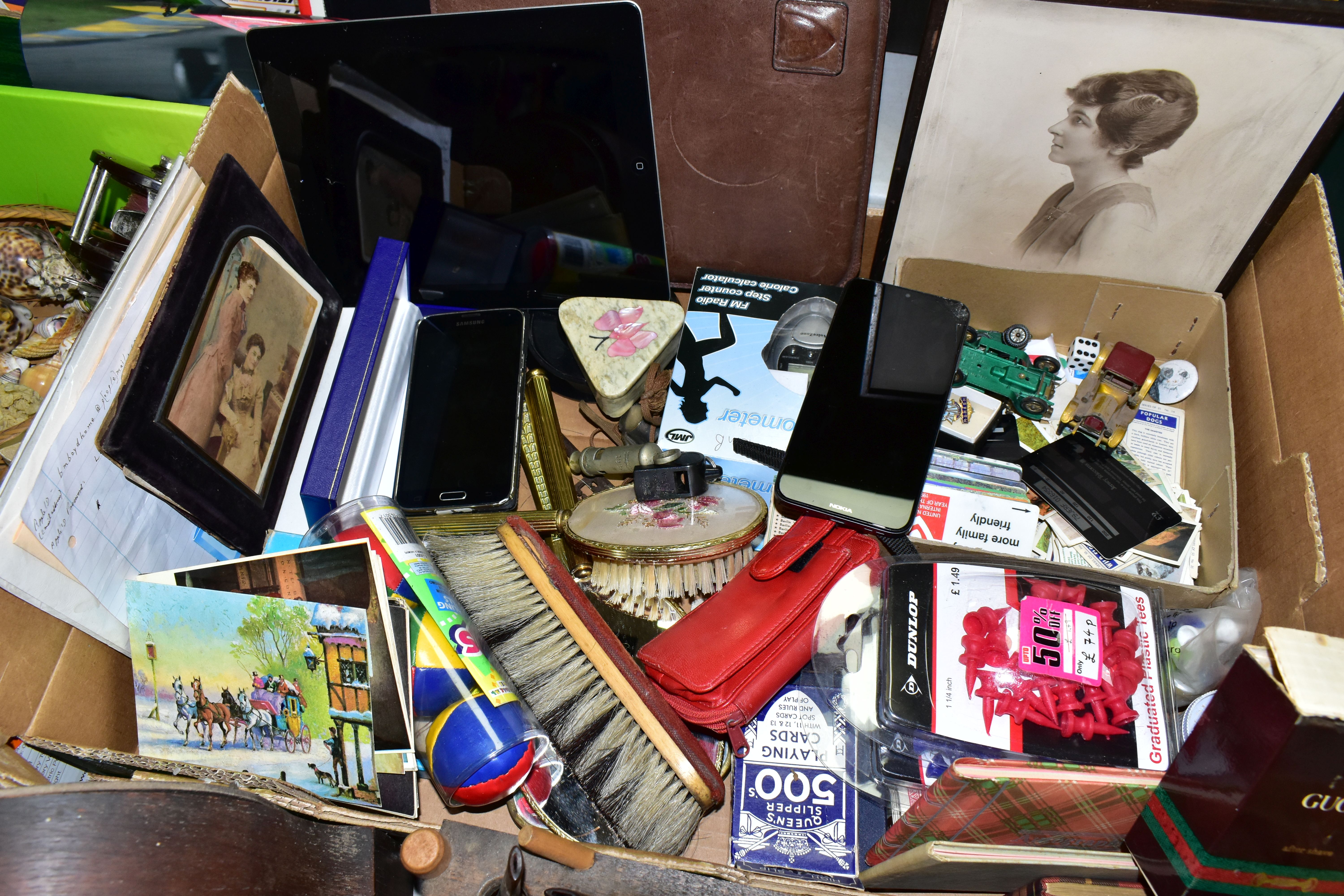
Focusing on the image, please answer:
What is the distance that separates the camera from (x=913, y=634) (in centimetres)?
97

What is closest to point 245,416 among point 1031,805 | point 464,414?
point 464,414

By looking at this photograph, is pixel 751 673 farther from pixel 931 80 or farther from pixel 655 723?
pixel 931 80

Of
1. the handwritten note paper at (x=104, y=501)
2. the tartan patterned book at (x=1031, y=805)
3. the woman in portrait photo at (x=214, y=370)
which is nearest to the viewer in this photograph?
the tartan patterned book at (x=1031, y=805)

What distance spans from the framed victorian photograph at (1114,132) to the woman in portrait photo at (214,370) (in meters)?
0.97

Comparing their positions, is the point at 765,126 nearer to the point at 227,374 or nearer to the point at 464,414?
the point at 464,414

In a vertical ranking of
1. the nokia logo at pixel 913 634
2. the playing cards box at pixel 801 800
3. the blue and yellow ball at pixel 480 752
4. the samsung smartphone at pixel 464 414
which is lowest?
the playing cards box at pixel 801 800

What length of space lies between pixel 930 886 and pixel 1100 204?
100cm

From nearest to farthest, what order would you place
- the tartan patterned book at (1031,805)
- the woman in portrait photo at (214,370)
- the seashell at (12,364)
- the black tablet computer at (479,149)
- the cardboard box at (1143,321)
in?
1. the tartan patterned book at (1031,805)
2. the woman in portrait photo at (214,370)
3. the black tablet computer at (479,149)
4. the cardboard box at (1143,321)
5. the seashell at (12,364)

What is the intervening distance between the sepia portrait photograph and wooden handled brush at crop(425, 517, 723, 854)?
0.41m

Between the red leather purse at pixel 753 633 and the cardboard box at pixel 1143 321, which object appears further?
the cardboard box at pixel 1143 321

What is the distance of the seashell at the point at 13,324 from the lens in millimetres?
1308

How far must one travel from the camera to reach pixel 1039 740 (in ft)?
2.97

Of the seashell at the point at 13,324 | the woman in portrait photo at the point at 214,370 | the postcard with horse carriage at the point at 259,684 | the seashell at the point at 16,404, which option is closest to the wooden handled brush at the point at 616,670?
the postcard with horse carriage at the point at 259,684

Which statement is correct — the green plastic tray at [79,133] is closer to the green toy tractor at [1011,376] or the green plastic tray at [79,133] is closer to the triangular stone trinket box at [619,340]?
the triangular stone trinket box at [619,340]
